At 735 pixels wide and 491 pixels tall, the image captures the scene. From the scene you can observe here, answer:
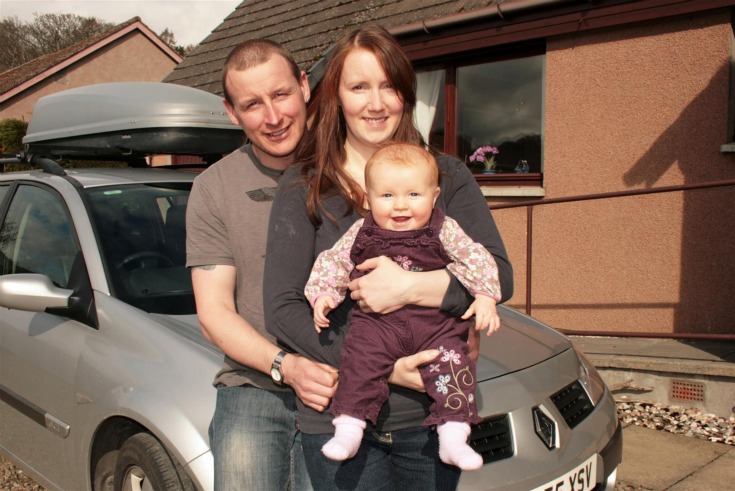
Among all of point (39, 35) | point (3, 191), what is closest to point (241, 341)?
point (3, 191)

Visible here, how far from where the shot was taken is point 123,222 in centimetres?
311

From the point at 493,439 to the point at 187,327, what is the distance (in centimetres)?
119

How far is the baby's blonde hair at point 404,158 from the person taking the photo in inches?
68.5

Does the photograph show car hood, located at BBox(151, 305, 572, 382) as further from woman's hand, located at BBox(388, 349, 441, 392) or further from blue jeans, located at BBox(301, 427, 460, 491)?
woman's hand, located at BBox(388, 349, 441, 392)

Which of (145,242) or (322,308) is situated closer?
(322,308)

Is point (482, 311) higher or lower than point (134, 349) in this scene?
higher

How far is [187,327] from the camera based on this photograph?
258cm

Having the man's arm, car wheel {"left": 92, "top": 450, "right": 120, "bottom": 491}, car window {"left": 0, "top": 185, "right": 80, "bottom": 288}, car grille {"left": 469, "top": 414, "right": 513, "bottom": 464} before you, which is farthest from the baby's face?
car window {"left": 0, "top": 185, "right": 80, "bottom": 288}

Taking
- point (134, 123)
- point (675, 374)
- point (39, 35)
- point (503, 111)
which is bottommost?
point (675, 374)

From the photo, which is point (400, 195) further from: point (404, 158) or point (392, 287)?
point (392, 287)

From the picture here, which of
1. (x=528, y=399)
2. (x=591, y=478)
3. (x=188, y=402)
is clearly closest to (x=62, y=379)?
(x=188, y=402)

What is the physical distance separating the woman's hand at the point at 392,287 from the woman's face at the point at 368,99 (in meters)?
0.40

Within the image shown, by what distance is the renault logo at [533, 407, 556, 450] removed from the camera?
7.82ft

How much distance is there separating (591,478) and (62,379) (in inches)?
82.7
